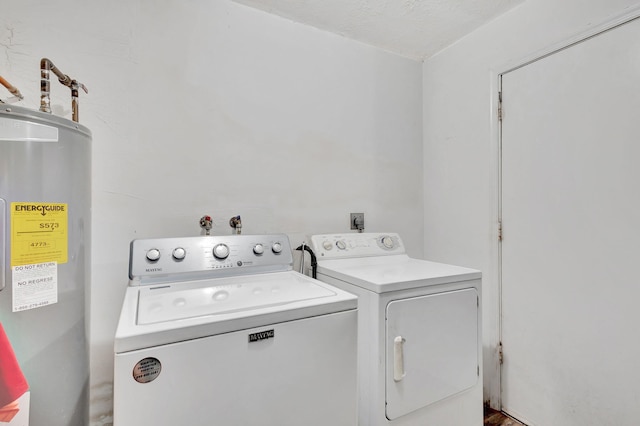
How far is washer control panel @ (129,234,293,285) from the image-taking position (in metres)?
1.29

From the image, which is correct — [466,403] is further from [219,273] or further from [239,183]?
[239,183]

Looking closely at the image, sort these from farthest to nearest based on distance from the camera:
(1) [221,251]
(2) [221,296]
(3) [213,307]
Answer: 1. (1) [221,251]
2. (2) [221,296]
3. (3) [213,307]

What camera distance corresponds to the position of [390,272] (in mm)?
1545

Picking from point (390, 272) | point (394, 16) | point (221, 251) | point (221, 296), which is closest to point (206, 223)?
point (221, 251)

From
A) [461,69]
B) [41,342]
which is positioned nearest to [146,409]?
[41,342]

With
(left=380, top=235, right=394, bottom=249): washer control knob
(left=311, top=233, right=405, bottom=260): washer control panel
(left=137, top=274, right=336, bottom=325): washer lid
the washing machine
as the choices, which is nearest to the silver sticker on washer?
the washing machine

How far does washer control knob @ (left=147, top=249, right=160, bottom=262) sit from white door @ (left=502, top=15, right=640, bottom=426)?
1.88 meters

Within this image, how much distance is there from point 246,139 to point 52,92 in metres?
0.87

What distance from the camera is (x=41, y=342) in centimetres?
91

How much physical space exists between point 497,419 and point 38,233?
2.34 m

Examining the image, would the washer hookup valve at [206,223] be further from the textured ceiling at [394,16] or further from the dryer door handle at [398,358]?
the textured ceiling at [394,16]

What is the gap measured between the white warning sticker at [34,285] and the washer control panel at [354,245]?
115 centimetres

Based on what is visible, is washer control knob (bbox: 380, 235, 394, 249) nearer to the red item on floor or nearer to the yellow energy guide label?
the yellow energy guide label

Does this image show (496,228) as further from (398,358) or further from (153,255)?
(153,255)
